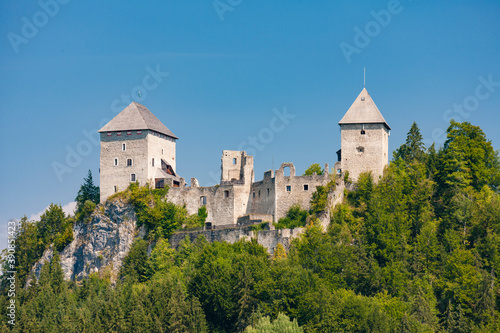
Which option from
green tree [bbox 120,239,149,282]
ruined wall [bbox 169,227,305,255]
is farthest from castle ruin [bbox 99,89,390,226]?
green tree [bbox 120,239,149,282]

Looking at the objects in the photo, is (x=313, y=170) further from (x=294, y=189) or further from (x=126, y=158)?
(x=126, y=158)

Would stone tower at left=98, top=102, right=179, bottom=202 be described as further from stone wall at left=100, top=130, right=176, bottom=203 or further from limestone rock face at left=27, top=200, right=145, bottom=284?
limestone rock face at left=27, top=200, right=145, bottom=284

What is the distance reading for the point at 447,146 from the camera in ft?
219

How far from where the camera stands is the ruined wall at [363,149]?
220ft

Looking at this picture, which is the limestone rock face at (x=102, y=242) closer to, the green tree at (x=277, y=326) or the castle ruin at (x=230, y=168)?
the castle ruin at (x=230, y=168)

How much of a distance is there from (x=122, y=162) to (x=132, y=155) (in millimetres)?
1009

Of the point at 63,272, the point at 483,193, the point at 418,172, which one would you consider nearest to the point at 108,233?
the point at 63,272

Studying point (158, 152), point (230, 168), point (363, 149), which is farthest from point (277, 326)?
point (158, 152)

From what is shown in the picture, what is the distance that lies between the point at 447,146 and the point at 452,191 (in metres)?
4.13

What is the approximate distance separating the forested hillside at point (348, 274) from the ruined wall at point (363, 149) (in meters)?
1.02

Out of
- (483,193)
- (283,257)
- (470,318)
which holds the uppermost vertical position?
(483,193)

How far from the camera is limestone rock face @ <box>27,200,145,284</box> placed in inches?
2761

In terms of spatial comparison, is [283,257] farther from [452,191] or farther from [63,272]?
[63,272]

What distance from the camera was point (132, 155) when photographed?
7244cm
